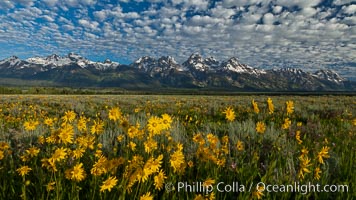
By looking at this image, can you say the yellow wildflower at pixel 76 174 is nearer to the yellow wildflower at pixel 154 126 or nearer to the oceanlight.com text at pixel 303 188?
the yellow wildflower at pixel 154 126

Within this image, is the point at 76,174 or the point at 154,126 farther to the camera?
the point at 154,126

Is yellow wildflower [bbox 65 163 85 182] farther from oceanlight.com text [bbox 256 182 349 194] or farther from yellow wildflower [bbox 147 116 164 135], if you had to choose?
oceanlight.com text [bbox 256 182 349 194]

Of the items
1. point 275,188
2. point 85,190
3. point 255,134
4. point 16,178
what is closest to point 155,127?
point 85,190

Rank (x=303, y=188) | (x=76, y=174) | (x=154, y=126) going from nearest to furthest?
(x=76, y=174) < (x=154, y=126) < (x=303, y=188)

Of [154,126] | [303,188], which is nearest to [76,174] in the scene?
[154,126]

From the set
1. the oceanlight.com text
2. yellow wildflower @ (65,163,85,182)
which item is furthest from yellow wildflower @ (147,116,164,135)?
the oceanlight.com text

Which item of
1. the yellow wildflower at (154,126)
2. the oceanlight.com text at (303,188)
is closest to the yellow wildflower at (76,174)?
the yellow wildflower at (154,126)

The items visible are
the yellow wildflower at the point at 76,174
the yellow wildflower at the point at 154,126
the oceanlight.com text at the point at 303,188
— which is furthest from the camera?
the oceanlight.com text at the point at 303,188

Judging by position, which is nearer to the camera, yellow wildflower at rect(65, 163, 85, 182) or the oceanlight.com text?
yellow wildflower at rect(65, 163, 85, 182)

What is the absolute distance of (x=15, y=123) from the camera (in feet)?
25.6

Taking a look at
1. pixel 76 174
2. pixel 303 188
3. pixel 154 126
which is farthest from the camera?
pixel 303 188

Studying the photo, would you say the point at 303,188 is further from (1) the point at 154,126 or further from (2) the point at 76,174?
(2) the point at 76,174

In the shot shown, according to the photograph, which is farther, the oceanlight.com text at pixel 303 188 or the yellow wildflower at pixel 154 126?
the oceanlight.com text at pixel 303 188

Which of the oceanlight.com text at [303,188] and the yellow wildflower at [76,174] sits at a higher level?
the yellow wildflower at [76,174]
